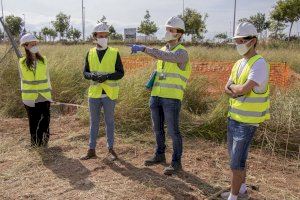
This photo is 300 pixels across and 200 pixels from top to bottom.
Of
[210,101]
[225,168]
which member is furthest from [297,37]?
[225,168]

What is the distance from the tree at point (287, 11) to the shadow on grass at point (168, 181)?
2480cm

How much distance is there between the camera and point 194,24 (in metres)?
37.1

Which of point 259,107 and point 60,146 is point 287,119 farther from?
point 60,146

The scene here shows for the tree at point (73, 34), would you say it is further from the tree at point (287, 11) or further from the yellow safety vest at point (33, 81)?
the yellow safety vest at point (33, 81)

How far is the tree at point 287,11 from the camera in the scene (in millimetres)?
27047

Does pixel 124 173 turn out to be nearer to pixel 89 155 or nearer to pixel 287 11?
pixel 89 155

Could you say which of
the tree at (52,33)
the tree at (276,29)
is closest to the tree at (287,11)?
the tree at (276,29)

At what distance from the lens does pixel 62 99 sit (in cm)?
939

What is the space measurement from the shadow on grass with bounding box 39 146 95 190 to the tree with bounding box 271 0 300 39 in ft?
80.9

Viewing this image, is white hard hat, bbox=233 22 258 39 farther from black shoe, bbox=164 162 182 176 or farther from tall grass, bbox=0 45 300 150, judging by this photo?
tall grass, bbox=0 45 300 150

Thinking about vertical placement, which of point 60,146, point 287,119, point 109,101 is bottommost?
point 60,146

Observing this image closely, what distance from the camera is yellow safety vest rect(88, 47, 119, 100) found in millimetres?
5250

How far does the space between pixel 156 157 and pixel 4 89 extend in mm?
5118

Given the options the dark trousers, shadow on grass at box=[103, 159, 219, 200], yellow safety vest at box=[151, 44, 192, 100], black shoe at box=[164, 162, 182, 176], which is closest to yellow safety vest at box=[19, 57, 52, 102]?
the dark trousers
